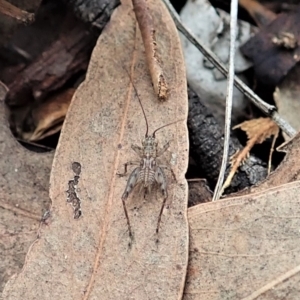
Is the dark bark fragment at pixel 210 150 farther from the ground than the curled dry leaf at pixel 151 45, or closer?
closer

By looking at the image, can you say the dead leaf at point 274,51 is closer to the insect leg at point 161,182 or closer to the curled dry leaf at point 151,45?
the curled dry leaf at point 151,45

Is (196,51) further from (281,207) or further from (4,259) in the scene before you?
(4,259)

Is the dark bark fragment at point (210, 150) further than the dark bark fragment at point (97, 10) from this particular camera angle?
No

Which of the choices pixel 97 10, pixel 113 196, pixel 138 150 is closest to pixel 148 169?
pixel 138 150

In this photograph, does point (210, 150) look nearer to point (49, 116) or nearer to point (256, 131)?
point (256, 131)

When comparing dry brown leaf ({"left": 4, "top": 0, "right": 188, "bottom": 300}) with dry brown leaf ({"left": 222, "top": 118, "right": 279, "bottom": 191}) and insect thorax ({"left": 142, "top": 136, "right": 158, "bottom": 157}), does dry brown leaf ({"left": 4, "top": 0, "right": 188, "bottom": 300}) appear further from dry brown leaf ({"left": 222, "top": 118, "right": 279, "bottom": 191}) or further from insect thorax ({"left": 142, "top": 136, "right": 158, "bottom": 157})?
dry brown leaf ({"left": 222, "top": 118, "right": 279, "bottom": 191})

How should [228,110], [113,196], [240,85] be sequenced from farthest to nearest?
[240,85] < [228,110] < [113,196]

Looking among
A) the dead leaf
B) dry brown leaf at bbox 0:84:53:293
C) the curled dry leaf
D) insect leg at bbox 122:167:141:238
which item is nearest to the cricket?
insect leg at bbox 122:167:141:238

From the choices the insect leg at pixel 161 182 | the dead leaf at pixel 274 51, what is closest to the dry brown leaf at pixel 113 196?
the insect leg at pixel 161 182

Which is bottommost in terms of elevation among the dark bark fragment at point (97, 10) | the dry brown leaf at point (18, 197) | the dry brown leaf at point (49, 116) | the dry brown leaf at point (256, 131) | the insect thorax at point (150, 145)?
the dry brown leaf at point (18, 197)
